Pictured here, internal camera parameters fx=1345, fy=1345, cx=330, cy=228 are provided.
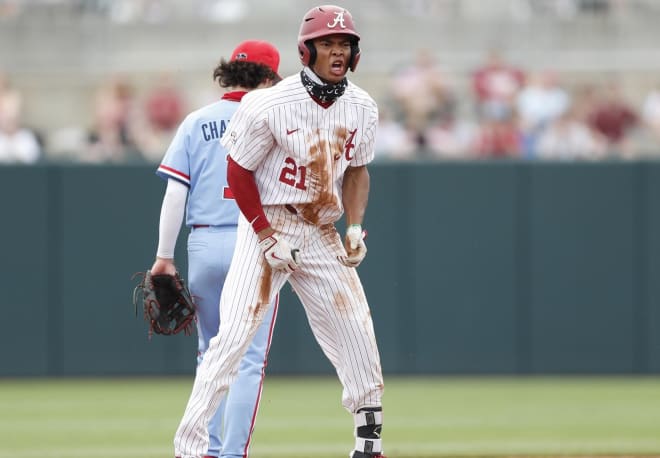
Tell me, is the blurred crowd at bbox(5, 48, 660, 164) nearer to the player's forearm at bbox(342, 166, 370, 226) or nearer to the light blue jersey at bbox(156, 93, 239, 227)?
the light blue jersey at bbox(156, 93, 239, 227)

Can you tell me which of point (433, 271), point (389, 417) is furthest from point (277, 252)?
point (433, 271)

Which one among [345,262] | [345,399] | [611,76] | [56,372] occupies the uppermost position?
[611,76]

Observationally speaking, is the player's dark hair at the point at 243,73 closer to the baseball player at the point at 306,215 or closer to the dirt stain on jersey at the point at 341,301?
the baseball player at the point at 306,215

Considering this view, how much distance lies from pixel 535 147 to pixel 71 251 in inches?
191

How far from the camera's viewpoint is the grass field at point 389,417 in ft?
26.6

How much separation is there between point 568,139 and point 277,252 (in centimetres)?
823

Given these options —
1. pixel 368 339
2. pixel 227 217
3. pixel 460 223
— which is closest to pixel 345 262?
pixel 368 339

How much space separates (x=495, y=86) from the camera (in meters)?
14.3

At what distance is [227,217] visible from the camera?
6.48 meters

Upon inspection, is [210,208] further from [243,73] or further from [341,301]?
[341,301]

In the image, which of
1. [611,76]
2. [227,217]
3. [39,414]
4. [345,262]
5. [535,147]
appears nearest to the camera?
[345,262]

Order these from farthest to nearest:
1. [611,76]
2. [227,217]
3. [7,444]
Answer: [611,76] < [7,444] < [227,217]

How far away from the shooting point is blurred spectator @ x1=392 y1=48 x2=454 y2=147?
45.7ft

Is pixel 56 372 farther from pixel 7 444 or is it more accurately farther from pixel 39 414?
pixel 7 444
